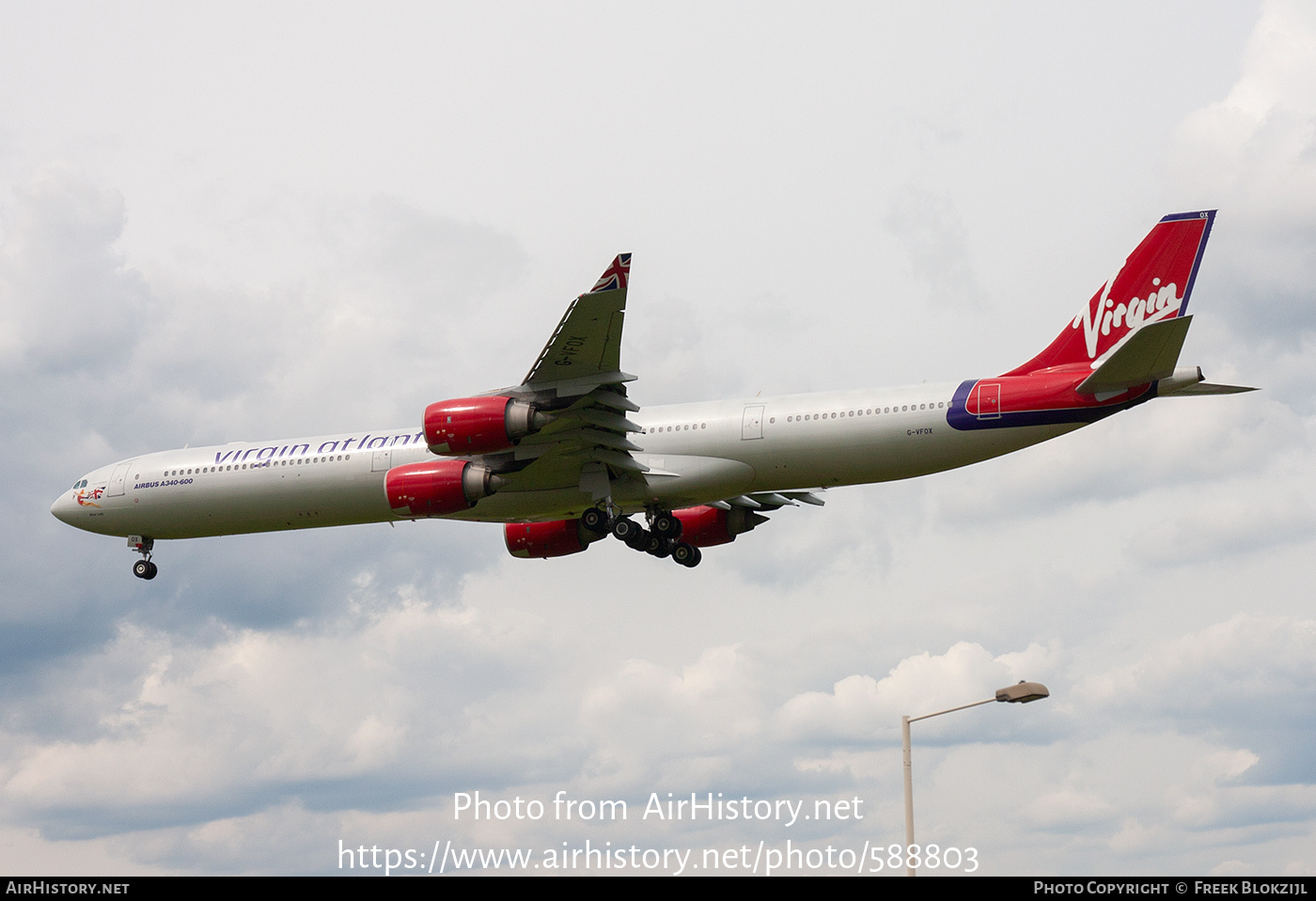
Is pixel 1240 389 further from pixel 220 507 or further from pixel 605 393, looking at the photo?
pixel 220 507

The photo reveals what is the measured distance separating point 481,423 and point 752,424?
6.74 meters

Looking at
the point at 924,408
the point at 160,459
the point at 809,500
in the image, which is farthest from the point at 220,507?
the point at 924,408

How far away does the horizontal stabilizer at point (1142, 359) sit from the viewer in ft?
95.8

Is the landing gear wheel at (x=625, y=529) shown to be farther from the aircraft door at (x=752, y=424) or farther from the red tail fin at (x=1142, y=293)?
the red tail fin at (x=1142, y=293)

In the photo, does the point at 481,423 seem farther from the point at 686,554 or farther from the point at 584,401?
the point at 686,554

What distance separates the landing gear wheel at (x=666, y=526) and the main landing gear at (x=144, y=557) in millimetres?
15587

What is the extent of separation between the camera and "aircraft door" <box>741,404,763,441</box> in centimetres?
3369

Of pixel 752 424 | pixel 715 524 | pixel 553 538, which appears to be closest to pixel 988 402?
pixel 752 424

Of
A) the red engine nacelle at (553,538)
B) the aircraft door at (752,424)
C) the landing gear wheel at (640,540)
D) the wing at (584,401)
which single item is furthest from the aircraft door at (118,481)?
the aircraft door at (752,424)

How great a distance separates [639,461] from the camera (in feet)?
115

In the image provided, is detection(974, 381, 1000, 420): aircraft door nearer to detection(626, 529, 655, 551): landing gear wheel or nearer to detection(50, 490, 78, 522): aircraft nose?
detection(626, 529, 655, 551): landing gear wheel
